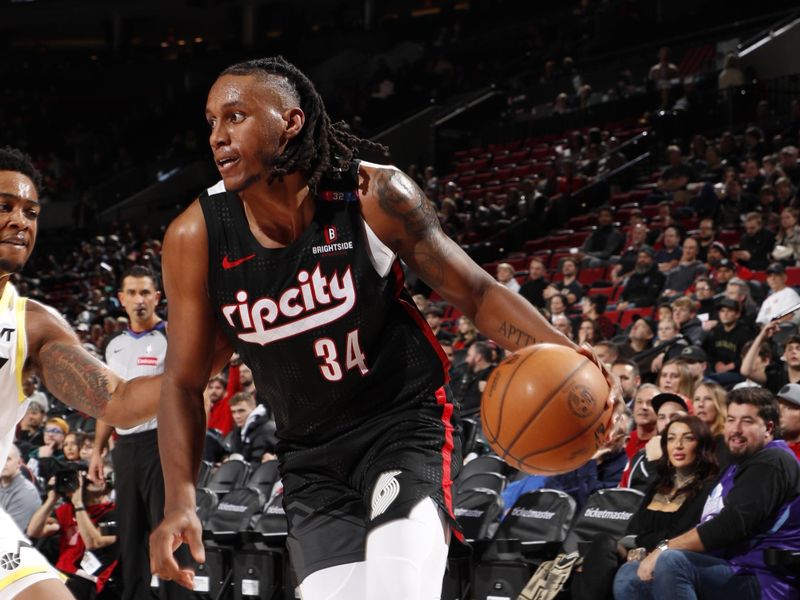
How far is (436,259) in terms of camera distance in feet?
9.78

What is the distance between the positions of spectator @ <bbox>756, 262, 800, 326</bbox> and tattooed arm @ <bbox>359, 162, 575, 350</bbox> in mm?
5960

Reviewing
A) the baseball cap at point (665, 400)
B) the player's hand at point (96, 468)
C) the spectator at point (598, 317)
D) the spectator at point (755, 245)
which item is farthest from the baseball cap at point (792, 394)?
the spectator at point (755, 245)

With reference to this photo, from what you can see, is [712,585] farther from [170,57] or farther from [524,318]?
[170,57]

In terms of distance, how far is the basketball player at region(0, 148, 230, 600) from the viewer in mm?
3295

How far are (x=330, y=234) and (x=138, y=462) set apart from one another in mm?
3504

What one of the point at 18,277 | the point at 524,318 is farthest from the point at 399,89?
the point at 524,318

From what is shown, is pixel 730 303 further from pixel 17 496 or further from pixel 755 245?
pixel 17 496

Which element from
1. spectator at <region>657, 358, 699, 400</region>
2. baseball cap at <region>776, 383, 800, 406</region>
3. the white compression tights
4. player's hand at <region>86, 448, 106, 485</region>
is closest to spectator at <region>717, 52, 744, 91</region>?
spectator at <region>657, 358, 699, 400</region>

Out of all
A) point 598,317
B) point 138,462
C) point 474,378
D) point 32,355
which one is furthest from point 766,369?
point 32,355

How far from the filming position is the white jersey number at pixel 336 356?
9.57ft

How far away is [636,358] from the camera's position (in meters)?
8.57

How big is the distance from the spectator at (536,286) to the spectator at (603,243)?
3.29 ft

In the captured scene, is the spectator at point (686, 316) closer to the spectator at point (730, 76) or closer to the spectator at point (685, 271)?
the spectator at point (685, 271)

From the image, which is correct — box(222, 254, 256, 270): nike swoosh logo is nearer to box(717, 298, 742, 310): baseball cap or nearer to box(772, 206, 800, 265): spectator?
box(717, 298, 742, 310): baseball cap
